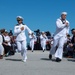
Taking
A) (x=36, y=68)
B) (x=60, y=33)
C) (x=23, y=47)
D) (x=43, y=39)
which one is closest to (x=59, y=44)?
(x=60, y=33)

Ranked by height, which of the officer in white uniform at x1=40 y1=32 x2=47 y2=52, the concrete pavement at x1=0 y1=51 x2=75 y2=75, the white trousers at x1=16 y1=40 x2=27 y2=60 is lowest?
the concrete pavement at x1=0 y1=51 x2=75 y2=75

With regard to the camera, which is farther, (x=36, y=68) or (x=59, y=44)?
(x=59, y=44)

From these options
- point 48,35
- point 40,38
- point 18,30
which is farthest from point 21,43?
point 48,35

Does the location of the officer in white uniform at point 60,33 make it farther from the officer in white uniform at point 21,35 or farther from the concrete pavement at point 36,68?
the officer in white uniform at point 21,35

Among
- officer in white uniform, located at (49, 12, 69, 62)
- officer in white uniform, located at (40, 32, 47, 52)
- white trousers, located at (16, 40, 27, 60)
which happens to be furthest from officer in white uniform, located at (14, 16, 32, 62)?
officer in white uniform, located at (40, 32, 47, 52)

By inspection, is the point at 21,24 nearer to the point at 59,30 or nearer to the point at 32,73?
the point at 59,30

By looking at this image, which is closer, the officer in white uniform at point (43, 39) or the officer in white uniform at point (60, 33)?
the officer in white uniform at point (60, 33)

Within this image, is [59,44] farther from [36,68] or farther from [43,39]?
[43,39]

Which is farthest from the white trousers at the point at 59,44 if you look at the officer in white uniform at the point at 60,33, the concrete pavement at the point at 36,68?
the concrete pavement at the point at 36,68

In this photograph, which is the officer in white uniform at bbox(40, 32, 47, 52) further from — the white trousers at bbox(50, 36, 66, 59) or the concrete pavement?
the concrete pavement

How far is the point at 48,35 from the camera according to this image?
95.7 ft

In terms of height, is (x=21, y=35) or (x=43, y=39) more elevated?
(x=43, y=39)

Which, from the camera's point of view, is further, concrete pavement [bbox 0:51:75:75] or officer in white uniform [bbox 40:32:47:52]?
officer in white uniform [bbox 40:32:47:52]

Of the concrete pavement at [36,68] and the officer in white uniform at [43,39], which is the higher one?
the officer in white uniform at [43,39]
